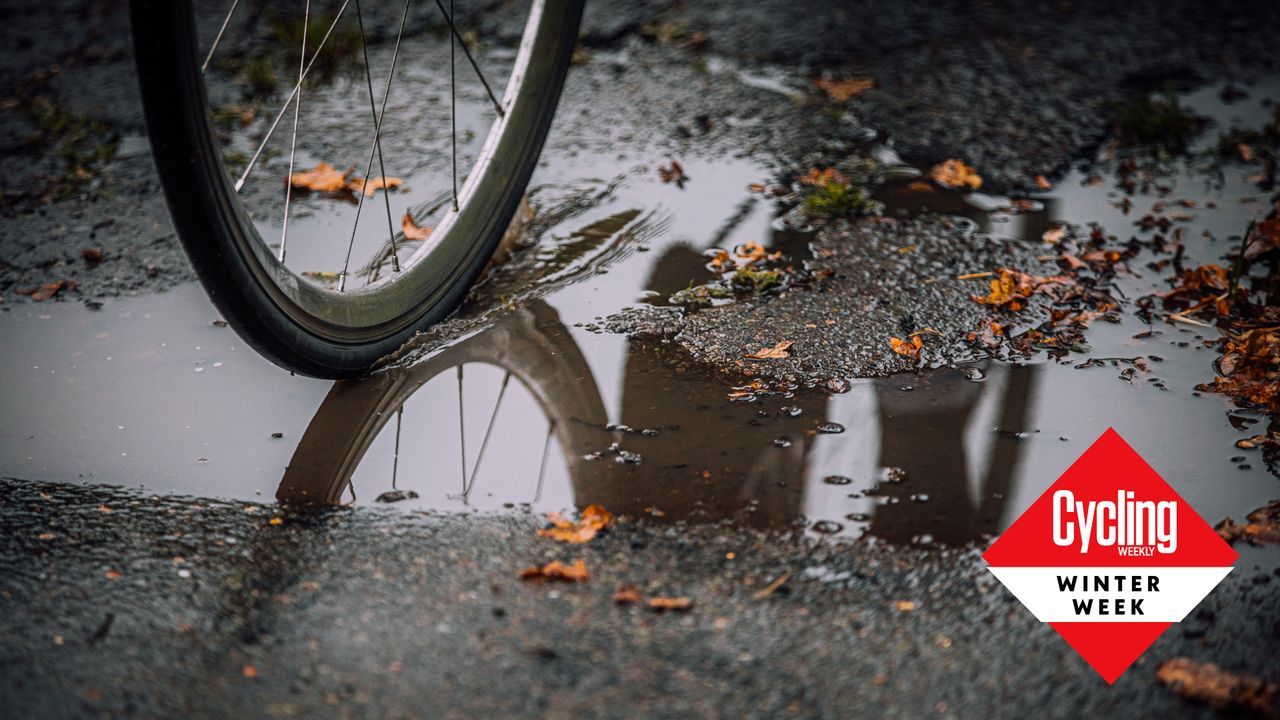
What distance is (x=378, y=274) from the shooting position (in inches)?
117

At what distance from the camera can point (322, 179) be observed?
140 inches

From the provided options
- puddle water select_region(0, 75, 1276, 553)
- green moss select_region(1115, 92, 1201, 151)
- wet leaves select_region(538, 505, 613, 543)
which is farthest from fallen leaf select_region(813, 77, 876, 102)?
wet leaves select_region(538, 505, 613, 543)

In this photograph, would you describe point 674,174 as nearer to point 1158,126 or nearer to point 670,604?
point 1158,126

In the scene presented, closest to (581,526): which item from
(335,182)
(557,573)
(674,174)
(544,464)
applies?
(557,573)

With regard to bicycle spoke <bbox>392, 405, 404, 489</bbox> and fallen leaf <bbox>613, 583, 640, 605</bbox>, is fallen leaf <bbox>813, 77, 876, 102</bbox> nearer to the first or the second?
bicycle spoke <bbox>392, 405, 404, 489</bbox>

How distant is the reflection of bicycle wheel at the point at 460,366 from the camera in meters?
2.29

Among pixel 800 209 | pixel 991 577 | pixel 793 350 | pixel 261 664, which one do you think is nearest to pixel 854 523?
pixel 991 577

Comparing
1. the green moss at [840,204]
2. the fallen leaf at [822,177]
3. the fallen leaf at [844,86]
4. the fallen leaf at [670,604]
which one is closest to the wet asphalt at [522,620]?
the fallen leaf at [670,604]

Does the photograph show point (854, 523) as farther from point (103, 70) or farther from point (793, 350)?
point (103, 70)

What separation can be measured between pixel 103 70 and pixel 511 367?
2.86 meters

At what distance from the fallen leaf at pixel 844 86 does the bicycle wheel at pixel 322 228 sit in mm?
1306

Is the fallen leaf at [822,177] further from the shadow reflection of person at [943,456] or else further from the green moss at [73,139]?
the green moss at [73,139]

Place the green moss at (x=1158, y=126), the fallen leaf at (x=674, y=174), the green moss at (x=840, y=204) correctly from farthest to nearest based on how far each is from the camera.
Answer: the green moss at (x=1158, y=126) → the fallen leaf at (x=674, y=174) → the green moss at (x=840, y=204)

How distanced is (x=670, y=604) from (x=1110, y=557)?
891 mm
